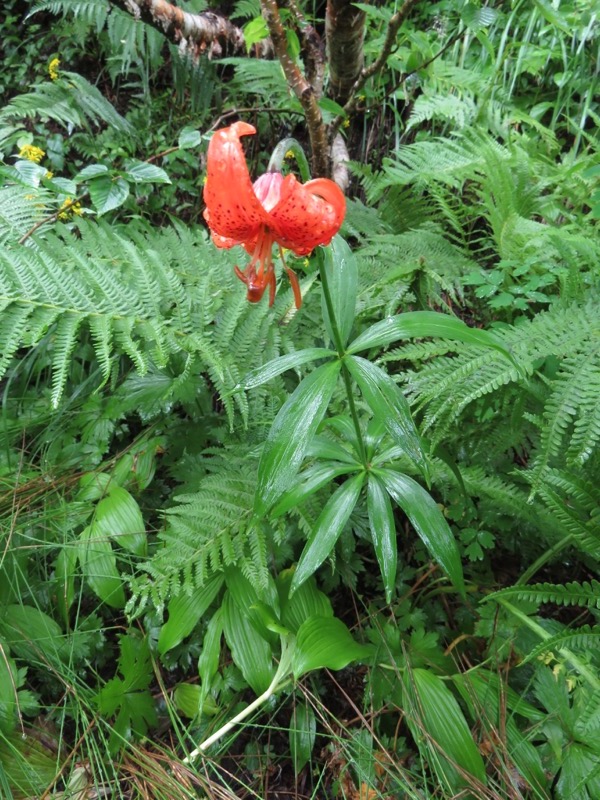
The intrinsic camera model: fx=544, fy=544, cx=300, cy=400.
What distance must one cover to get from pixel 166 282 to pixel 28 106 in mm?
1527

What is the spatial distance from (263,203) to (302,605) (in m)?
0.83

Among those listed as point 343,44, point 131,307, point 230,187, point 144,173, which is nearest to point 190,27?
point 343,44

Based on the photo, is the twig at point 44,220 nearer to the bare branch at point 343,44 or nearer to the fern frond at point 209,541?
the fern frond at point 209,541

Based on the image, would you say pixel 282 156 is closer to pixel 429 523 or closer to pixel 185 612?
pixel 429 523

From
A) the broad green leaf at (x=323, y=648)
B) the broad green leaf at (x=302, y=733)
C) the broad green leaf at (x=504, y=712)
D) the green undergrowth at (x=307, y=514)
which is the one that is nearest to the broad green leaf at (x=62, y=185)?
the green undergrowth at (x=307, y=514)

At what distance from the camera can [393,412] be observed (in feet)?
2.69

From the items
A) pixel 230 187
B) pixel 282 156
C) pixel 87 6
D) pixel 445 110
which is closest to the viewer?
pixel 230 187

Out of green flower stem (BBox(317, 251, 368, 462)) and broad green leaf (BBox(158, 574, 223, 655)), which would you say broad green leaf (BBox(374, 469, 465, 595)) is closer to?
green flower stem (BBox(317, 251, 368, 462))

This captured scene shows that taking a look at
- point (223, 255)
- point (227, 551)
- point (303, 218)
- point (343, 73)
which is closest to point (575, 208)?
point (343, 73)

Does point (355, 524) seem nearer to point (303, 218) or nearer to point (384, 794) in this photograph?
point (384, 794)

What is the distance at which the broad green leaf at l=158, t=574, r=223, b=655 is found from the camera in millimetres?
1141

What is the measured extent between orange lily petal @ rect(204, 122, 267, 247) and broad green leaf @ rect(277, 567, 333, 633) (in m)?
0.78

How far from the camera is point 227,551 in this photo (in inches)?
43.9

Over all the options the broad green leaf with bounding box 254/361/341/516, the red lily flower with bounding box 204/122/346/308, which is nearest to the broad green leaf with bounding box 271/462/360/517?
the broad green leaf with bounding box 254/361/341/516
